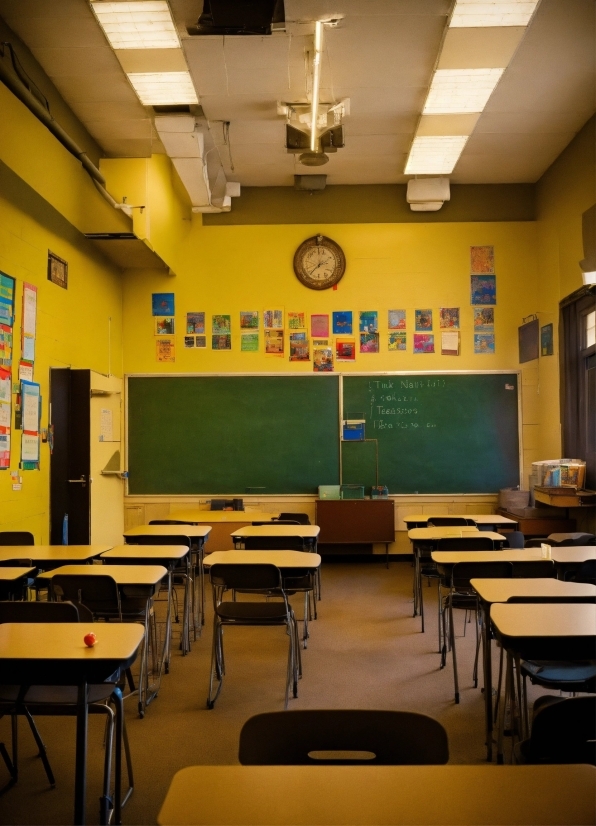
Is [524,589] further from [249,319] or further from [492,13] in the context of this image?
[249,319]

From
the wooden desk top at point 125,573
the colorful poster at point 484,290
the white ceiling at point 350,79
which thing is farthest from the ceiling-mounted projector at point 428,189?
the wooden desk top at point 125,573

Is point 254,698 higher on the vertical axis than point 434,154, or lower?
lower

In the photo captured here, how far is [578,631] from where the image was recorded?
2246 millimetres

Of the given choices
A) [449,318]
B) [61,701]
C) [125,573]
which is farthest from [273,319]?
[61,701]

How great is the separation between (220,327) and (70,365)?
6.78 ft

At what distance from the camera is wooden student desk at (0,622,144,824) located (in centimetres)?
196

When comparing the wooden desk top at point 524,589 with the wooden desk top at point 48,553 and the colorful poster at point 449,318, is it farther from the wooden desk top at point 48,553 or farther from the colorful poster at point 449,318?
the colorful poster at point 449,318

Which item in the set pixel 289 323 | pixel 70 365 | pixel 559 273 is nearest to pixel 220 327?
pixel 289 323

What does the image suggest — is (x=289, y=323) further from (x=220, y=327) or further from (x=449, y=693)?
(x=449, y=693)

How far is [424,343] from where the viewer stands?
25.3ft

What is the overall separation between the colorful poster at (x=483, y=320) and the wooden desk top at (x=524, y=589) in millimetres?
4958

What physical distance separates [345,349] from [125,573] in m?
4.89

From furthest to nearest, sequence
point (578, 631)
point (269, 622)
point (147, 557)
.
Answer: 1. point (147, 557)
2. point (269, 622)
3. point (578, 631)

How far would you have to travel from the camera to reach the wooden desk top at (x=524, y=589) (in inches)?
110
